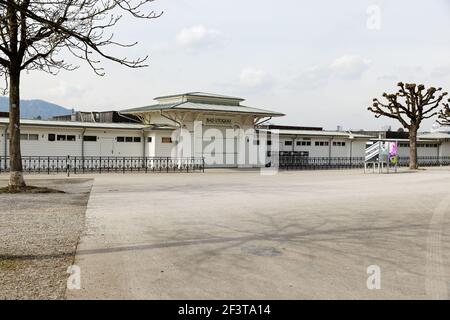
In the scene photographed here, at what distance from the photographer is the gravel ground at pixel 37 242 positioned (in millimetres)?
5441

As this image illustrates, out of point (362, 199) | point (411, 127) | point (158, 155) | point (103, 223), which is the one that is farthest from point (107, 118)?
point (103, 223)

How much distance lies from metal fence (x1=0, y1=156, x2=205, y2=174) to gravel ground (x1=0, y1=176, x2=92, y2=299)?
44.8ft

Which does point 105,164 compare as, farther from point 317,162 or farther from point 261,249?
point 261,249

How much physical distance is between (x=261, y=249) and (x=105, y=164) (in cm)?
2422

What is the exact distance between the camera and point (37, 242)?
7.82 meters

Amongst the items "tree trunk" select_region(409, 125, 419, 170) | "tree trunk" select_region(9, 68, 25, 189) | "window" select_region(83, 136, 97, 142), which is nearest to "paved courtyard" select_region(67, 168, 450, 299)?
"tree trunk" select_region(9, 68, 25, 189)

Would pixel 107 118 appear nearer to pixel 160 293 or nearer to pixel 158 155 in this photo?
pixel 158 155

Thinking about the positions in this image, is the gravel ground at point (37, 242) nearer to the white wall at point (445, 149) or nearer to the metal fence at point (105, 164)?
the metal fence at point (105, 164)

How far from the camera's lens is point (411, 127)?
3631 cm

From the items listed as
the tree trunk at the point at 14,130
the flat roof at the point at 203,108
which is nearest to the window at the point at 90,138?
the flat roof at the point at 203,108

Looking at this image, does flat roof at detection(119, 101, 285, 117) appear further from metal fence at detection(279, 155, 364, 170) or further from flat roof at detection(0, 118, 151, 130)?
metal fence at detection(279, 155, 364, 170)

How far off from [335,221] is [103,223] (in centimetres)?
481

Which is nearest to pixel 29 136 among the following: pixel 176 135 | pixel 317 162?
pixel 176 135

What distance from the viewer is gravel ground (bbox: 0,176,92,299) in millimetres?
5441
